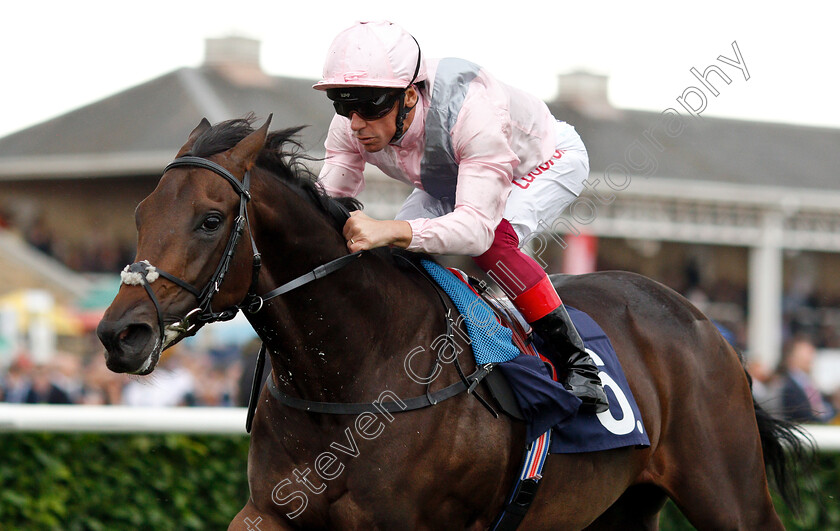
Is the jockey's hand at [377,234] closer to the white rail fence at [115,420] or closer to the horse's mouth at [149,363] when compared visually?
the horse's mouth at [149,363]

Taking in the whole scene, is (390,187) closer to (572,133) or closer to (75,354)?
(75,354)

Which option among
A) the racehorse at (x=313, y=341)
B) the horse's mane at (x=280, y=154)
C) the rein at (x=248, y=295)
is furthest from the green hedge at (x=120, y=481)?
the horse's mane at (x=280, y=154)

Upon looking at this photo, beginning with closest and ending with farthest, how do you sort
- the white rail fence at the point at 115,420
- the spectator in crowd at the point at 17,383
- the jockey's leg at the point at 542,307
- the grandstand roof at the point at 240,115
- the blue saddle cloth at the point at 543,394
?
the blue saddle cloth at the point at 543,394, the jockey's leg at the point at 542,307, the white rail fence at the point at 115,420, the spectator in crowd at the point at 17,383, the grandstand roof at the point at 240,115

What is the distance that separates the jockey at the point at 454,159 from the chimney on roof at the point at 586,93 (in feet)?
56.7

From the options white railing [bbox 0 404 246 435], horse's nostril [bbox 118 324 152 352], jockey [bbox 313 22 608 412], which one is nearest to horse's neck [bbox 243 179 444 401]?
jockey [bbox 313 22 608 412]

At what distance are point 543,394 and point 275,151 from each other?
109cm

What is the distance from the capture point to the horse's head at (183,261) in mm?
2389

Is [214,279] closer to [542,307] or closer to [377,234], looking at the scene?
[377,234]

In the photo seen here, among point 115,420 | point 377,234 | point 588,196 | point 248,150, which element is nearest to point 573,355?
point 377,234

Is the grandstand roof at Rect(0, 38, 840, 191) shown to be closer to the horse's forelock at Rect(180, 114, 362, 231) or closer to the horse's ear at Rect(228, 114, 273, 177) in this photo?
the horse's forelock at Rect(180, 114, 362, 231)

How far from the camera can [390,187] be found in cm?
1342

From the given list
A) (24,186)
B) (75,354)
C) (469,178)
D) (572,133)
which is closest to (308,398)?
(469,178)

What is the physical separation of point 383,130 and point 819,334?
610 inches

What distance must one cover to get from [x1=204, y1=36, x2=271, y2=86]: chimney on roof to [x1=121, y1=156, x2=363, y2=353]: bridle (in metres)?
15.1
